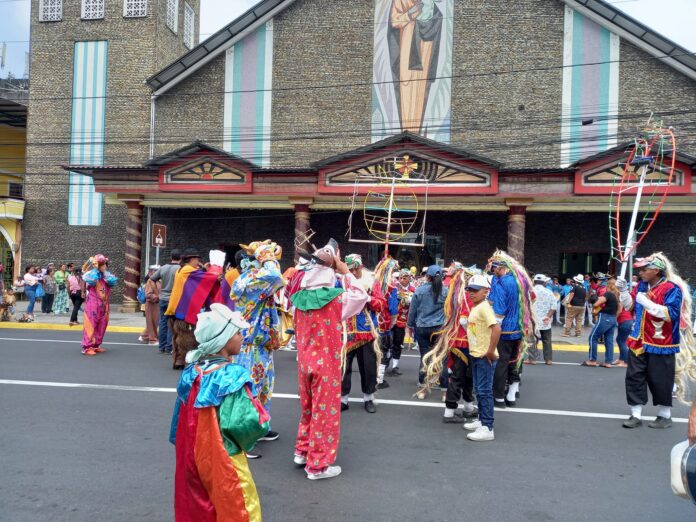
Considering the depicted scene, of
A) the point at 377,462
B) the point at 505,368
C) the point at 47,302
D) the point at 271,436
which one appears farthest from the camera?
the point at 47,302

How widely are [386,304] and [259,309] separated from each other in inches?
134

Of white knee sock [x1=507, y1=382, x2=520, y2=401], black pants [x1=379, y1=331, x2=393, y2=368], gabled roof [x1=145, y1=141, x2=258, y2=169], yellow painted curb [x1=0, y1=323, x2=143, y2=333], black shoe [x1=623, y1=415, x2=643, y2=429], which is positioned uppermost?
gabled roof [x1=145, y1=141, x2=258, y2=169]

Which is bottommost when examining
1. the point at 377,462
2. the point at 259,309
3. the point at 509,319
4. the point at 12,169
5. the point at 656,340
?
the point at 377,462

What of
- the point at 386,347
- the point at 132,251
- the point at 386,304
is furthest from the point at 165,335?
the point at 132,251

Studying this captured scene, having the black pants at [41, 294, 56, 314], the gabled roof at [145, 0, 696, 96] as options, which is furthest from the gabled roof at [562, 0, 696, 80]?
the black pants at [41, 294, 56, 314]

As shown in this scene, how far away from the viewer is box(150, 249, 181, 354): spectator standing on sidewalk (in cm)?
1055

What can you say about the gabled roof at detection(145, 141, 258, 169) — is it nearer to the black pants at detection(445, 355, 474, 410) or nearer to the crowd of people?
the crowd of people

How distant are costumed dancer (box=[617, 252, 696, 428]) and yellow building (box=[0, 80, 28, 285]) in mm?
22360

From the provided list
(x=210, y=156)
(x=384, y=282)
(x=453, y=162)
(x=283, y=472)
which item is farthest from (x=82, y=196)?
(x=283, y=472)

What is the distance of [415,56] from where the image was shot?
21672mm

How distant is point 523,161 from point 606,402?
14.7m

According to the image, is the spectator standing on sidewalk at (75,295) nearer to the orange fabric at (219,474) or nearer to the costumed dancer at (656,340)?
the costumed dancer at (656,340)

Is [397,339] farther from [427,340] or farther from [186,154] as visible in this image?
[186,154]

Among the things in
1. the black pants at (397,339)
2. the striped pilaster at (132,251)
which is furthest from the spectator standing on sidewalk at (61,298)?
the black pants at (397,339)
